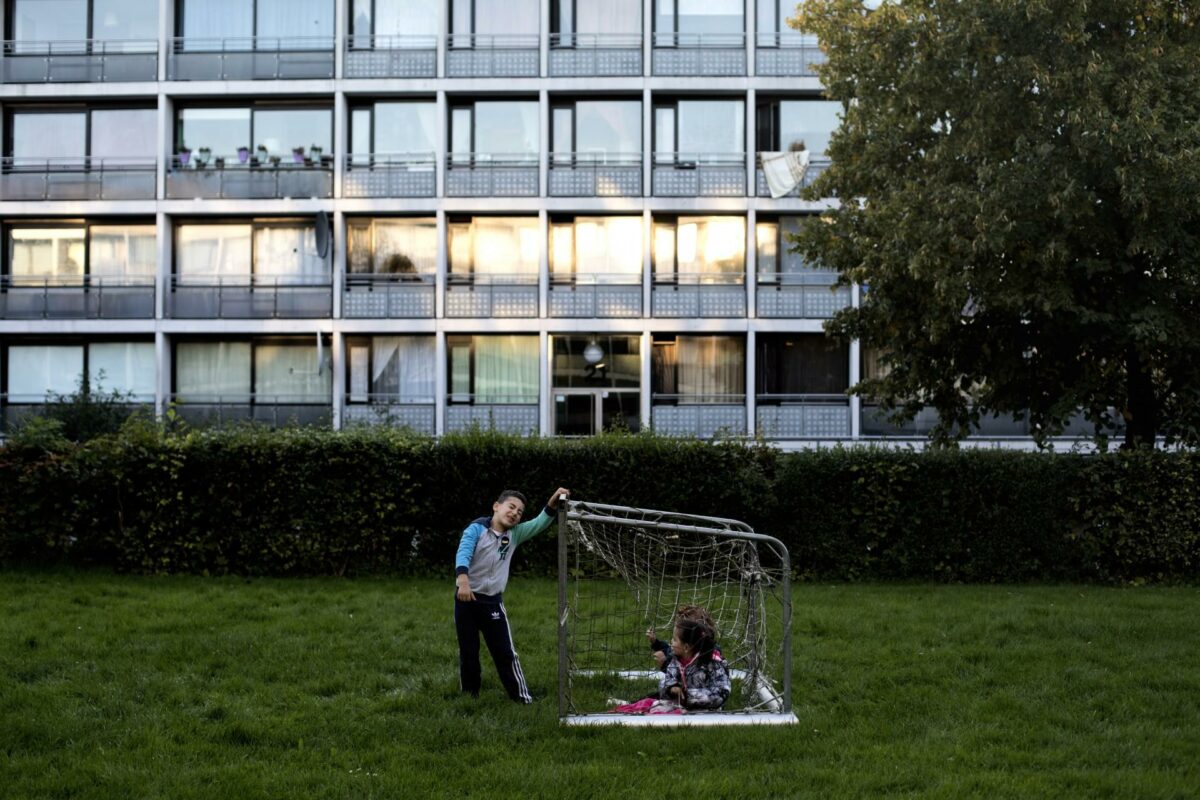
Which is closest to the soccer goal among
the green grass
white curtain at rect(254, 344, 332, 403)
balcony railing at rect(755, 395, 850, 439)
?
the green grass

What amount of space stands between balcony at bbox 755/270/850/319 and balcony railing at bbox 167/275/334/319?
38.6 ft

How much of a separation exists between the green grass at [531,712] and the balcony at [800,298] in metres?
18.4

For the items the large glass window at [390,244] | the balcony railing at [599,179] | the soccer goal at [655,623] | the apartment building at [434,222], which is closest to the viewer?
the soccer goal at [655,623]

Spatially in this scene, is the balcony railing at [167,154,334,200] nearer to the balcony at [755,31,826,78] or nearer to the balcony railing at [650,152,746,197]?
the balcony railing at [650,152,746,197]

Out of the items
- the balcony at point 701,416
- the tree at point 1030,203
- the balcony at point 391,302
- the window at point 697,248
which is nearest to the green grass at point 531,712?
the tree at point 1030,203

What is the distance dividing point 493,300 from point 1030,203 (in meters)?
18.2

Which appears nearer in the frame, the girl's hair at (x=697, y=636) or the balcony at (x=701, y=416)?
the girl's hair at (x=697, y=636)

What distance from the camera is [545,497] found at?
1623 cm

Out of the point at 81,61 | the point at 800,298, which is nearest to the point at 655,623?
the point at 800,298

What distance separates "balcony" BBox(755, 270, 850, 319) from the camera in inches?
1219

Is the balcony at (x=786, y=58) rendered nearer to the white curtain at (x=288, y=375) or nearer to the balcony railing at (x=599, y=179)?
the balcony railing at (x=599, y=179)

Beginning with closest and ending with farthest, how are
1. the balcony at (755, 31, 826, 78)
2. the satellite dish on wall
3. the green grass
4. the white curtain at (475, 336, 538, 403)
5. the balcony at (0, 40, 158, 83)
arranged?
the green grass → the satellite dish on wall → the balcony at (755, 31, 826, 78) → the white curtain at (475, 336, 538, 403) → the balcony at (0, 40, 158, 83)

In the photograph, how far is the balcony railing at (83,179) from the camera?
32.0 meters

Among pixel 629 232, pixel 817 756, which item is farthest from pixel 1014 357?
pixel 629 232
